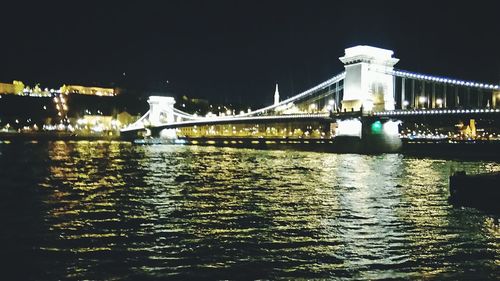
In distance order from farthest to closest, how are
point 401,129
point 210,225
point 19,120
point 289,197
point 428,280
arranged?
point 19,120 → point 401,129 → point 289,197 → point 210,225 → point 428,280

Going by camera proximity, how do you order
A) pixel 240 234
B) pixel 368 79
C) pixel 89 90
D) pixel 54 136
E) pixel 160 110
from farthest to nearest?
1. pixel 89 90
2. pixel 160 110
3. pixel 54 136
4. pixel 368 79
5. pixel 240 234

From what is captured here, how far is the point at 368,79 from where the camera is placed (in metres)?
63.1

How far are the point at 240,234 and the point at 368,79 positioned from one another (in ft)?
180

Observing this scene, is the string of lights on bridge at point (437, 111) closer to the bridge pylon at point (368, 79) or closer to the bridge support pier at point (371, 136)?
the bridge support pier at point (371, 136)

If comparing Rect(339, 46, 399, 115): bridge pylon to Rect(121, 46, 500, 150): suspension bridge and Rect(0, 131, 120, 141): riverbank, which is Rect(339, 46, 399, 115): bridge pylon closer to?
Rect(121, 46, 500, 150): suspension bridge

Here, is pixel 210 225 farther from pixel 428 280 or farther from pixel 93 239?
pixel 428 280

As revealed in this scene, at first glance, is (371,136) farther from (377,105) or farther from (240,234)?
(240,234)

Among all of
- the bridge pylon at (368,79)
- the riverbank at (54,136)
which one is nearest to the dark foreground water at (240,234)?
the bridge pylon at (368,79)

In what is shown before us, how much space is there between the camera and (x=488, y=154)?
155ft

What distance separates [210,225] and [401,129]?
9188cm

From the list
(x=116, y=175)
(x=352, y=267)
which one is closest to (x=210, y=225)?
(x=352, y=267)

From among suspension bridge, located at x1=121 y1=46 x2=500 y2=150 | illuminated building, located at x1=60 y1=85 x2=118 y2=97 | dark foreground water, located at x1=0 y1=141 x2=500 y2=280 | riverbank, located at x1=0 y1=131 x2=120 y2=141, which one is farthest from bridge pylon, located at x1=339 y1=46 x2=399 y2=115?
illuminated building, located at x1=60 y1=85 x2=118 y2=97

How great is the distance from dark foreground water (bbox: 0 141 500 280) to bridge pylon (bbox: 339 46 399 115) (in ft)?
145

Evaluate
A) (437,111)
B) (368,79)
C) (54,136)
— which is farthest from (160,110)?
(437,111)
